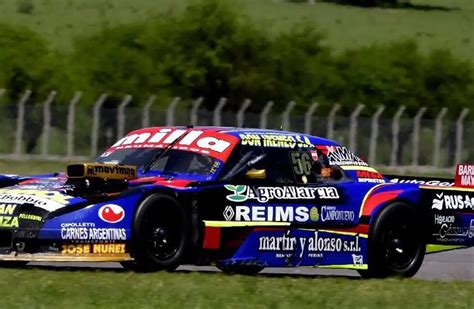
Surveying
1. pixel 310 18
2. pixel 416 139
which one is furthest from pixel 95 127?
pixel 310 18

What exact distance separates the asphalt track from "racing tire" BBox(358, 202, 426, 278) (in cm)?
36

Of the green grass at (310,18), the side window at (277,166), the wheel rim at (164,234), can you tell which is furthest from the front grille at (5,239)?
the green grass at (310,18)

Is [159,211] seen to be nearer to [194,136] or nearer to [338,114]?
[194,136]

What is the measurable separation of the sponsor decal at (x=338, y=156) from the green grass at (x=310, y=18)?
1631 inches

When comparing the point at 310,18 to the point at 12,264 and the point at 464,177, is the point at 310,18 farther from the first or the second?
the point at 12,264

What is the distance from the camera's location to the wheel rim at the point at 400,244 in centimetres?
1225

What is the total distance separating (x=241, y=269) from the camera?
1159 centimetres

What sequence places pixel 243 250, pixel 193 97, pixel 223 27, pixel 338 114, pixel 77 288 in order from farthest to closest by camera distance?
1. pixel 223 27
2. pixel 193 97
3. pixel 338 114
4. pixel 243 250
5. pixel 77 288

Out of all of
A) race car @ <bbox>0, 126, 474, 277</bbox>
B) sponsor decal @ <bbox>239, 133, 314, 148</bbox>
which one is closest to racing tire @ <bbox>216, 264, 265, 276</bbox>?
race car @ <bbox>0, 126, 474, 277</bbox>

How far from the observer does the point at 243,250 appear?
36.7 feet

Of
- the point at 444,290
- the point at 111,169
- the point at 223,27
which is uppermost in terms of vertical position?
the point at 223,27

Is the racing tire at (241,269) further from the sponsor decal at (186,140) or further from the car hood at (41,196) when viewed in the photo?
the car hood at (41,196)

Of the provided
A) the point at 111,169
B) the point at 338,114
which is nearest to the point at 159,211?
the point at 111,169

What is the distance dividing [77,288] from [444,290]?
300 cm
